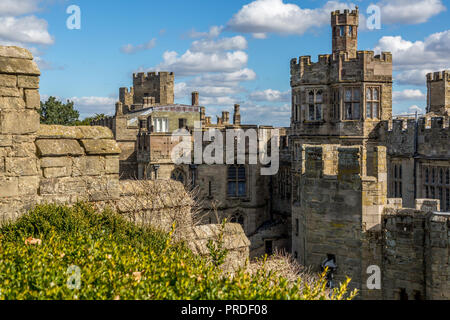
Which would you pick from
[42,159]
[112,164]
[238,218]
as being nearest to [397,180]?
[238,218]

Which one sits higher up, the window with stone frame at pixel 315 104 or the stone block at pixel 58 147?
the window with stone frame at pixel 315 104

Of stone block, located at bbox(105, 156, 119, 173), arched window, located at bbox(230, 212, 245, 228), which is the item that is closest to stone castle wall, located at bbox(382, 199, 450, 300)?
stone block, located at bbox(105, 156, 119, 173)

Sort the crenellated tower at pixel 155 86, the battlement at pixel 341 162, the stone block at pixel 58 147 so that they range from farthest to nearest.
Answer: the crenellated tower at pixel 155 86 → the battlement at pixel 341 162 → the stone block at pixel 58 147

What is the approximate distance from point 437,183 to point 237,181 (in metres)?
15.5

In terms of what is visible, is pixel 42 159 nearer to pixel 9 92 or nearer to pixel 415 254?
pixel 9 92

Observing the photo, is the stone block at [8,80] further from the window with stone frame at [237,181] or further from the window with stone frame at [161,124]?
the window with stone frame at [161,124]

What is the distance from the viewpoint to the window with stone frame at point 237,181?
34.3 m

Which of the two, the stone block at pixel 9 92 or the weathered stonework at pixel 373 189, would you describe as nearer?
the stone block at pixel 9 92

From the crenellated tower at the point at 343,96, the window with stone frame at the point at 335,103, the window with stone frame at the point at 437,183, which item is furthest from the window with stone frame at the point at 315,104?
the window with stone frame at the point at 437,183

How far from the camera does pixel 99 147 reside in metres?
9.91

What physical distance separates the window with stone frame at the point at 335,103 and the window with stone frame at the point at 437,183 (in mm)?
4866

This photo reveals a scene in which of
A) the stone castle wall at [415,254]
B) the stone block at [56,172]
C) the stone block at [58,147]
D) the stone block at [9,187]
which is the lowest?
the stone castle wall at [415,254]

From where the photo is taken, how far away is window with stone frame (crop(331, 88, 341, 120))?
960 inches
